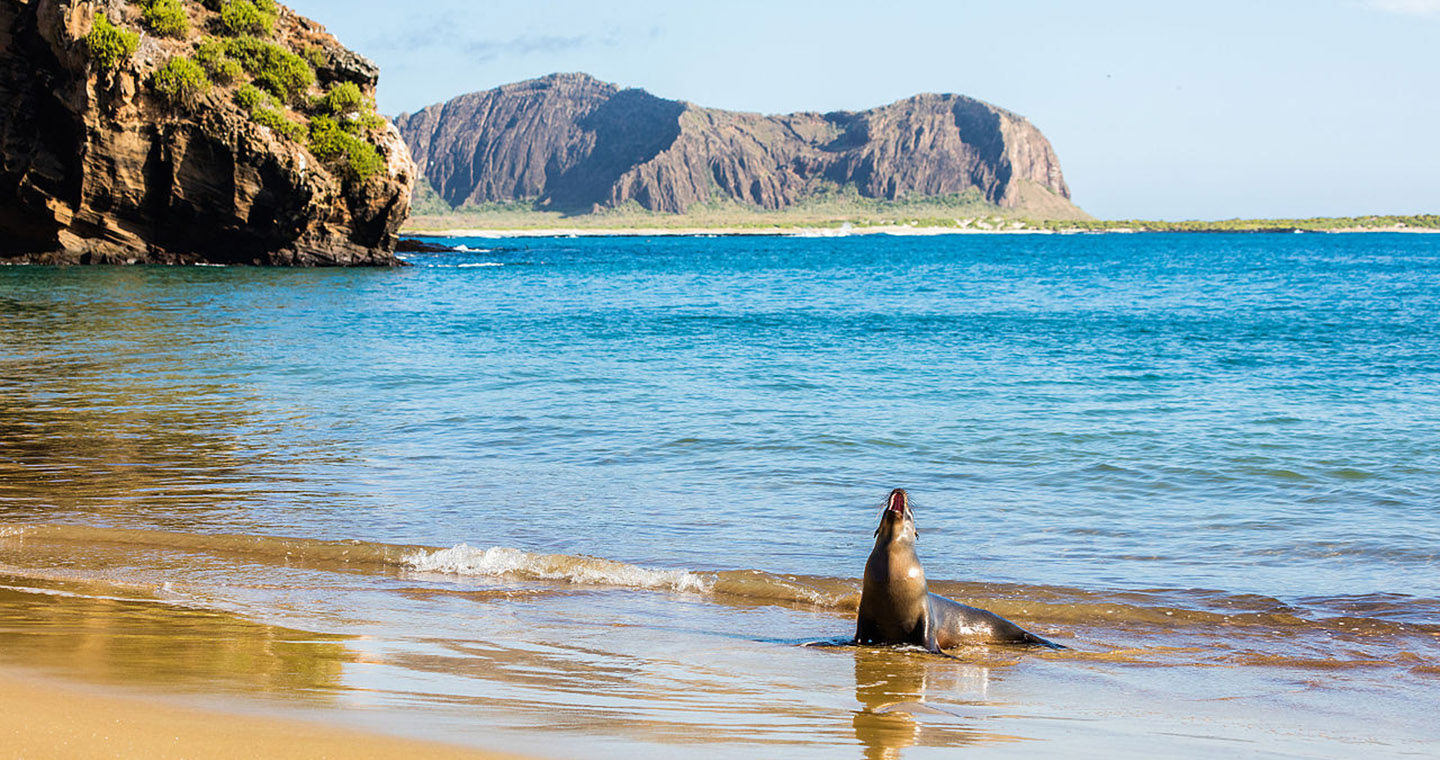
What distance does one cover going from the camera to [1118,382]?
19.3 metres

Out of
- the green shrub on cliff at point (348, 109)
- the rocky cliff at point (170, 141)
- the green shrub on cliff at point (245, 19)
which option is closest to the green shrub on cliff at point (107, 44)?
the rocky cliff at point (170, 141)

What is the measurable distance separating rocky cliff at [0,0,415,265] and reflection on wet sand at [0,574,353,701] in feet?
166

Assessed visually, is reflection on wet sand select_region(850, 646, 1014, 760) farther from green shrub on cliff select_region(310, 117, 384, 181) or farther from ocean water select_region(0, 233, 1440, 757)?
green shrub on cliff select_region(310, 117, 384, 181)

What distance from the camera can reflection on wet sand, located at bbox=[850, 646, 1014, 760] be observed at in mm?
4551

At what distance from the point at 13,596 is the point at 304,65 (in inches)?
2205

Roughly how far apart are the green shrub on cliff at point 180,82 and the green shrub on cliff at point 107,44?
168 cm

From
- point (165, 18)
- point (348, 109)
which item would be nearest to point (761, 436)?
point (165, 18)

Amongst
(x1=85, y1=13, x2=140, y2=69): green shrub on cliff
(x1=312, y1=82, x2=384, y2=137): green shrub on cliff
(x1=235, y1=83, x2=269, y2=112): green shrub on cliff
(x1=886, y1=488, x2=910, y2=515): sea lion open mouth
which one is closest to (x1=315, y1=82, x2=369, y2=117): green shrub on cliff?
(x1=312, y1=82, x2=384, y2=137): green shrub on cliff

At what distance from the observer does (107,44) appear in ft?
161

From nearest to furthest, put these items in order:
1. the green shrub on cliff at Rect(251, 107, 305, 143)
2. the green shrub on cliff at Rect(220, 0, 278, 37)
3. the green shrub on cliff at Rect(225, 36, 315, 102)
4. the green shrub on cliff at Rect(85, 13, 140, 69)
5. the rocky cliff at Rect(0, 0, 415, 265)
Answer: the green shrub on cliff at Rect(85, 13, 140, 69), the rocky cliff at Rect(0, 0, 415, 265), the green shrub on cliff at Rect(251, 107, 305, 143), the green shrub on cliff at Rect(225, 36, 315, 102), the green shrub on cliff at Rect(220, 0, 278, 37)

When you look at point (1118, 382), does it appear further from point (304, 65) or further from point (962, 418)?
point (304, 65)

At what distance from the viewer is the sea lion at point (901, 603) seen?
20.0ft

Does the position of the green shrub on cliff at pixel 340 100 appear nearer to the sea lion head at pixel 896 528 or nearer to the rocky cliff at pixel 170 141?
the rocky cliff at pixel 170 141

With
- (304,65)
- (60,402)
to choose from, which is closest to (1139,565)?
(60,402)
